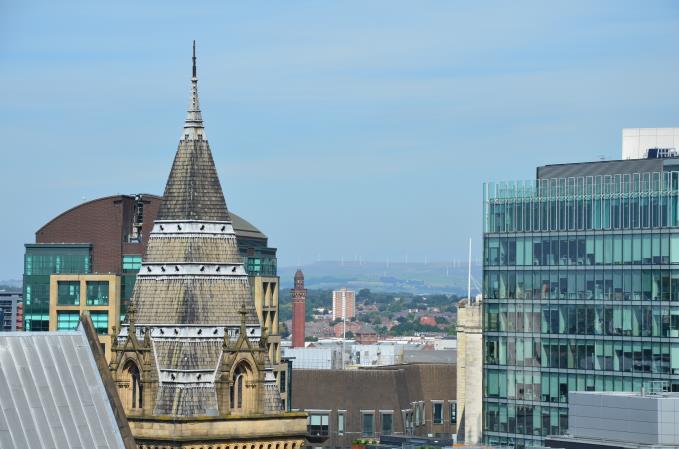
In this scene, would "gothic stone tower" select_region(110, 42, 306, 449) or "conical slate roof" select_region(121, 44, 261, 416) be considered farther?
"conical slate roof" select_region(121, 44, 261, 416)

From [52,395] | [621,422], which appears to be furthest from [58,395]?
[621,422]

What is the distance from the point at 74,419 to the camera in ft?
292

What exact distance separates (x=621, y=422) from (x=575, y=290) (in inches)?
1549

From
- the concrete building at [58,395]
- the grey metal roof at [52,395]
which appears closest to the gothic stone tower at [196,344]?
the concrete building at [58,395]

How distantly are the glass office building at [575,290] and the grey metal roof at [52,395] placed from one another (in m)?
70.0

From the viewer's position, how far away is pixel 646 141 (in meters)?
189

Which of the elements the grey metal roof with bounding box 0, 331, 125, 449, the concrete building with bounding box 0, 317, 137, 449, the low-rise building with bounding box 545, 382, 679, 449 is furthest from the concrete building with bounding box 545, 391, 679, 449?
the grey metal roof with bounding box 0, 331, 125, 449

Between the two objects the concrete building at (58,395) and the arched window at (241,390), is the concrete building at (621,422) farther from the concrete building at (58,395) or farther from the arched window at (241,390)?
the concrete building at (58,395)

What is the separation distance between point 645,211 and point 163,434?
66050 mm

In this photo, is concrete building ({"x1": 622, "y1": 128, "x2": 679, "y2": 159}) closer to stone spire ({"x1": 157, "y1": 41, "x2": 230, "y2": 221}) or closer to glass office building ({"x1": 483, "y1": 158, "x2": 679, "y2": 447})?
glass office building ({"x1": 483, "y1": 158, "x2": 679, "y2": 447})

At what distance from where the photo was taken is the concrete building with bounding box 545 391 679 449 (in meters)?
122

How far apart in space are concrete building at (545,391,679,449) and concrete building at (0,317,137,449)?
39964mm

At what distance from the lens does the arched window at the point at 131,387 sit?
102m

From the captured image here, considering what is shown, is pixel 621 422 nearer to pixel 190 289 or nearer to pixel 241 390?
pixel 241 390
